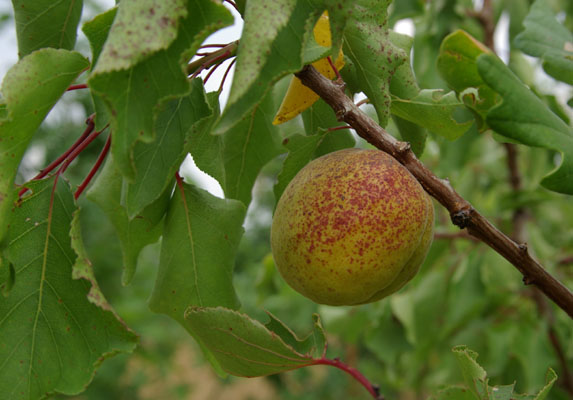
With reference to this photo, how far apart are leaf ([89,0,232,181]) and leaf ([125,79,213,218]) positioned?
11 cm

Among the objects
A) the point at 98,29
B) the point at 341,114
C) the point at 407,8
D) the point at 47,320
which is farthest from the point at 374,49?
the point at 407,8

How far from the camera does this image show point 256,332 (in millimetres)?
715

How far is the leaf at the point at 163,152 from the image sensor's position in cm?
72

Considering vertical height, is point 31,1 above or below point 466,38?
above

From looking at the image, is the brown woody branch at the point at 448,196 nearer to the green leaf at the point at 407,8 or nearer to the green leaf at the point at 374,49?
the green leaf at the point at 374,49

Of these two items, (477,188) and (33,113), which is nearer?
(33,113)

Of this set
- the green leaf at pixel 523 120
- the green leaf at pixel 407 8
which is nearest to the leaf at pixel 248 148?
the green leaf at pixel 523 120

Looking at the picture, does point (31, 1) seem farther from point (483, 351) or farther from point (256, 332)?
point (483, 351)

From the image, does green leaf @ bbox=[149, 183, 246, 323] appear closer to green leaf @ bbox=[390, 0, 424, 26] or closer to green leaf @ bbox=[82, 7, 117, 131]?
green leaf @ bbox=[82, 7, 117, 131]

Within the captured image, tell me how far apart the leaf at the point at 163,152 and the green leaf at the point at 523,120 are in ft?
1.21

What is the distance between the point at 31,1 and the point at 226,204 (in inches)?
16.8

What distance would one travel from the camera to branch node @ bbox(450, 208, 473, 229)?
0.74 meters

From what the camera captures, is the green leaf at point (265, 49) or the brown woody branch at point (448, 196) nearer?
the green leaf at point (265, 49)

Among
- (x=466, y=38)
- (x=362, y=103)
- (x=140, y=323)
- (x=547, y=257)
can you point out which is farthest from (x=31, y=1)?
(x=140, y=323)
